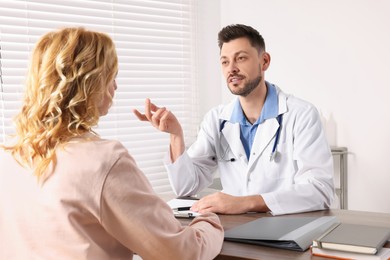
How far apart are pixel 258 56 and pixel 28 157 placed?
61.9 inches

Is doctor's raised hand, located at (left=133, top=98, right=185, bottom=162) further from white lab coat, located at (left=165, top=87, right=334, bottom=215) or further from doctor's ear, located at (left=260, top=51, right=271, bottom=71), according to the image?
doctor's ear, located at (left=260, top=51, right=271, bottom=71)

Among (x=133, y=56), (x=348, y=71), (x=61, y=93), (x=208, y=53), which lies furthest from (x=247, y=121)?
(x=208, y=53)

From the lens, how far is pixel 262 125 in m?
2.30

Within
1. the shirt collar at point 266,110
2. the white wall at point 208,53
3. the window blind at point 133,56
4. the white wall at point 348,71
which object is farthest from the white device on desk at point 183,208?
the white wall at point 208,53

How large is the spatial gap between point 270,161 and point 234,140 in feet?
0.74

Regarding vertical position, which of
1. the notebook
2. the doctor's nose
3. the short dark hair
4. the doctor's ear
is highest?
the short dark hair

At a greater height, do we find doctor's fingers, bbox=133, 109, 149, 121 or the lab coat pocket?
doctor's fingers, bbox=133, 109, 149, 121

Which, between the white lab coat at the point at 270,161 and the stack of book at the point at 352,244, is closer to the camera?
the stack of book at the point at 352,244

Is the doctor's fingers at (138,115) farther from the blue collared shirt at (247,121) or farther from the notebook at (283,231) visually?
the notebook at (283,231)

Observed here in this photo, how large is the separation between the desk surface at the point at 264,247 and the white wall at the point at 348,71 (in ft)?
4.61

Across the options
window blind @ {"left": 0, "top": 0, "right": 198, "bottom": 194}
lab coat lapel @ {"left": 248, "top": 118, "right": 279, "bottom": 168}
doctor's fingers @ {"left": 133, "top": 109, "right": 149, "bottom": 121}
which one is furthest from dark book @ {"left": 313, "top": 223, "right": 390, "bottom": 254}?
window blind @ {"left": 0, "top": 0, "right": 198, "bottom": 194}

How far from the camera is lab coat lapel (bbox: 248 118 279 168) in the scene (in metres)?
2.24

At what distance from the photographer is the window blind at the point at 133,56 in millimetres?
2869

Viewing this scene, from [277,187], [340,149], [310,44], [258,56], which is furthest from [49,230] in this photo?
[310,44]
